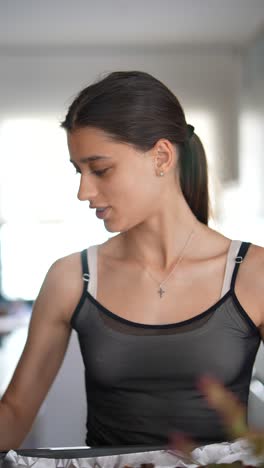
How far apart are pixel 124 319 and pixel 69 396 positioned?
3.75ft

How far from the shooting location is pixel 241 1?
5484mm

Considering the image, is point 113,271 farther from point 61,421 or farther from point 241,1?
point 241,1

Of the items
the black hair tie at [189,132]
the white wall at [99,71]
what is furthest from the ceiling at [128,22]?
the black hair tie at [189,132]

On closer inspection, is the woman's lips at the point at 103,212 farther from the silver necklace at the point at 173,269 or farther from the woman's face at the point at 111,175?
the silver necklace at the point at 173,269

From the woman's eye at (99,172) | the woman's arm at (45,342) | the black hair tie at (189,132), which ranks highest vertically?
the black hair tie at (189,132)

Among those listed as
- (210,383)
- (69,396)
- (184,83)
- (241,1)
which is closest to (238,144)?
(184,83)

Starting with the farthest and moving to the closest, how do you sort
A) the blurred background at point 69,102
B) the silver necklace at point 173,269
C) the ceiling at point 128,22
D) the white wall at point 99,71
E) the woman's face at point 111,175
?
the white wall at point 99,71, the blurred background at point 69,102, the ceiling at point 128,22, the silver necklace at point 173,269, the woman's face at point 111,175

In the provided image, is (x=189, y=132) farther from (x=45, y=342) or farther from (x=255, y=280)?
(x=45, y=342)

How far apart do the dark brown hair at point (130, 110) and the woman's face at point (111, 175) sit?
0.06ft

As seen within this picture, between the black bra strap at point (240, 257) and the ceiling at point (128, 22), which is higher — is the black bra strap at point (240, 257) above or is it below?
below

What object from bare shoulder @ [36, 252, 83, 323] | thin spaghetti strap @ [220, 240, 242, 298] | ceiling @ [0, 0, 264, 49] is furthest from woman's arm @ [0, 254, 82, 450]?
ceiling @ [0, 0, 264, 49]

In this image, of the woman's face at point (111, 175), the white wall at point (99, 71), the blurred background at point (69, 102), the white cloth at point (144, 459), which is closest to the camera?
the white cloth at point (144, 459)

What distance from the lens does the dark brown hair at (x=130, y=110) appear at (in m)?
1.14

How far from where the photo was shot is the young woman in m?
1.14
